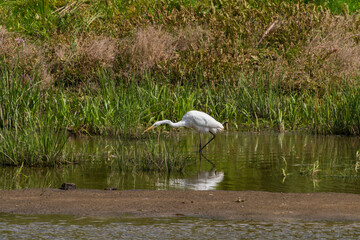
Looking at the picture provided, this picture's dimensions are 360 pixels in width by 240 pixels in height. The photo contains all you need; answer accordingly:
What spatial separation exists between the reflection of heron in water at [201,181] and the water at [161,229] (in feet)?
5.74

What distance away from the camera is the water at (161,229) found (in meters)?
5.89

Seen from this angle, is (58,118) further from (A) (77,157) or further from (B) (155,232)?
(B) (155,232)

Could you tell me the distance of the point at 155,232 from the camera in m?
6.02

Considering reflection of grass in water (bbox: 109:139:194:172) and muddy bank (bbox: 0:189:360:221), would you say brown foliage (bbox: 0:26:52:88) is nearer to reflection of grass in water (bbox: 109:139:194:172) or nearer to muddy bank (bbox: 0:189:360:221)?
reflection of grass in water (bbox: 109:139:194:172)

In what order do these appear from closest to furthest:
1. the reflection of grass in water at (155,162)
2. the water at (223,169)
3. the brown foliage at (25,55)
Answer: the water at (223,169)
the reflection of grass in water at (155,162)
the brown foliage at (25,55)

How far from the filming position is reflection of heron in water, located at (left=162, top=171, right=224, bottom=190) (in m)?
8.24

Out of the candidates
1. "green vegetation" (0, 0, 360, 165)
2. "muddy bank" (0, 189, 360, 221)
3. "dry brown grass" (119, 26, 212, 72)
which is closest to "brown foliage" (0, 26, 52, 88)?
"green vegetation" (0, 0, 360, 165)

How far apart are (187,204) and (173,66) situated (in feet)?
31.5

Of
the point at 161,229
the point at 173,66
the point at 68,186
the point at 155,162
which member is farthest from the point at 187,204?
the point at 173,66

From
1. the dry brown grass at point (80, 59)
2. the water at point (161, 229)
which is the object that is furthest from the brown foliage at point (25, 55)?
the water at point (161, 229)

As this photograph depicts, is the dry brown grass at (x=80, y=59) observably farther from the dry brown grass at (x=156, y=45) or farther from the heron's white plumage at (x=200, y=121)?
the heron's white plumage at (x=200, y=121)

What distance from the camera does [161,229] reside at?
612 cm

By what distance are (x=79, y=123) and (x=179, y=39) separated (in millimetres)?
5488

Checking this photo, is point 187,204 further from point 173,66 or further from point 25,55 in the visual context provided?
point 25,55
